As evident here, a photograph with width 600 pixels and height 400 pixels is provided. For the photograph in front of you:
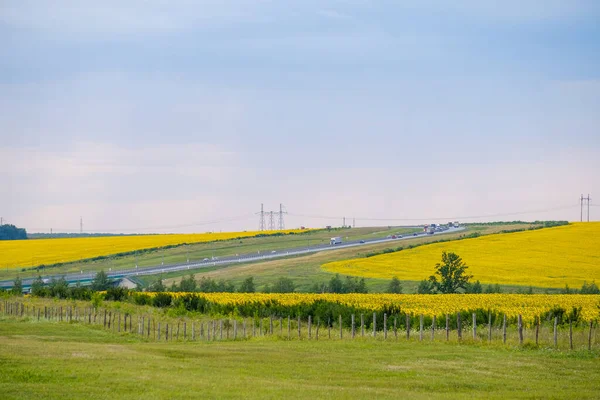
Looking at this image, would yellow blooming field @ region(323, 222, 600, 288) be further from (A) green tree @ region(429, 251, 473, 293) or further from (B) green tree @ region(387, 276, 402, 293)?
(B) green tree @ region(387, 276, 402, 293)

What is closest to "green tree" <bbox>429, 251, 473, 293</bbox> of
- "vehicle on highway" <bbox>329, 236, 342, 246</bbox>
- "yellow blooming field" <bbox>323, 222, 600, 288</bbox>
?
"yellow blooming field" <bbox>323, 222, 600, 288</bbox>

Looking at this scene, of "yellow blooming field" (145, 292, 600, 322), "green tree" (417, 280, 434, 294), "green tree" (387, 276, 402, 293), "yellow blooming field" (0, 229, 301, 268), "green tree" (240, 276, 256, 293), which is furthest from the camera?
"yellow blooming field" (0, 229, 301, 268)

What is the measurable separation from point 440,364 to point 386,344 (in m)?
7.36

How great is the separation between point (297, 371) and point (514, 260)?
69642 mm

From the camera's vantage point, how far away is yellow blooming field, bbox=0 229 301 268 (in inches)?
5069

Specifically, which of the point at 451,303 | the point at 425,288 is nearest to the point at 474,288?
the point at 425,288

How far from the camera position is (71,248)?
145 meters

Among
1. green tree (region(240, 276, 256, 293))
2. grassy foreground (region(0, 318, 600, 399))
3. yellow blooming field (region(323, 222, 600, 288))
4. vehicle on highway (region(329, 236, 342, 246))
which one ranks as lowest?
green tree (region(240, 276, 256, 293))

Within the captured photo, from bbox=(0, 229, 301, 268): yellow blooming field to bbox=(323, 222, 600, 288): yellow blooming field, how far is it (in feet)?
156

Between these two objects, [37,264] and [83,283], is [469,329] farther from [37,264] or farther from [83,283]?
[37,264]

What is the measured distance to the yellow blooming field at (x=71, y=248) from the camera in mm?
128750

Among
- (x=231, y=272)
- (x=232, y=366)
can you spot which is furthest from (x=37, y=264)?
(x=232, y=366)

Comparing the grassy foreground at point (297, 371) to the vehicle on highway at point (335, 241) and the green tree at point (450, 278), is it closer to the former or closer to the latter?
the green tree at point (450, 278)

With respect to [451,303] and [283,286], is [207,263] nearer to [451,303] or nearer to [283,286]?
[283,286]
